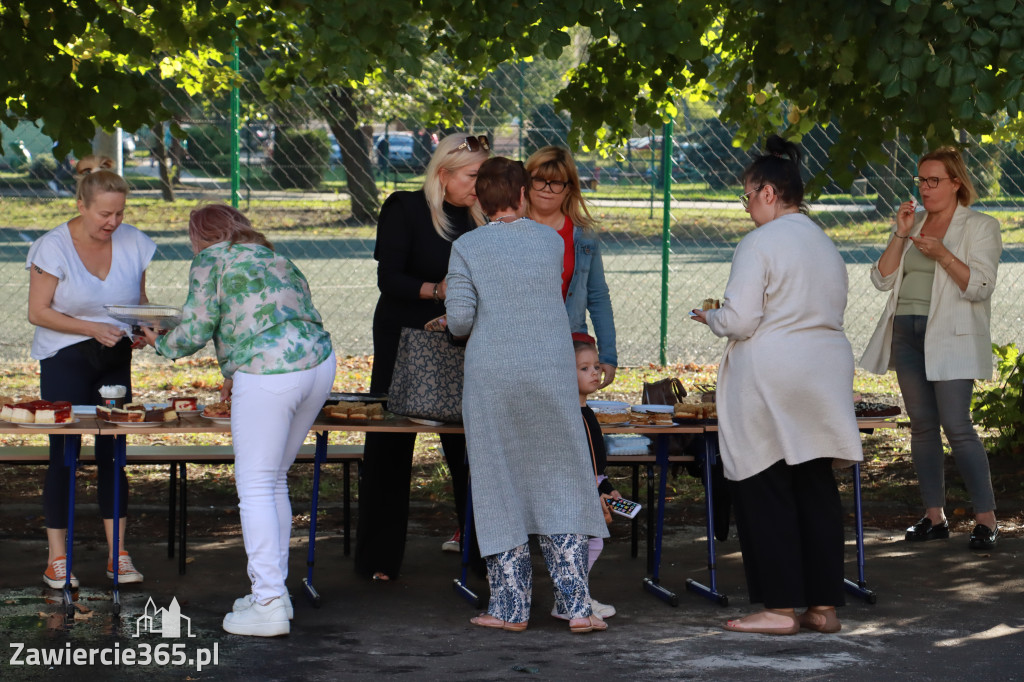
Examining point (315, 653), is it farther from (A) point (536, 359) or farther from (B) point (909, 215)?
(B) point (909, 215)

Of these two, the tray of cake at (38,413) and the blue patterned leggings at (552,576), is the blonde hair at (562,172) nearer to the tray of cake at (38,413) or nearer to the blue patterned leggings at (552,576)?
the blue patterned leggings at (552,576)

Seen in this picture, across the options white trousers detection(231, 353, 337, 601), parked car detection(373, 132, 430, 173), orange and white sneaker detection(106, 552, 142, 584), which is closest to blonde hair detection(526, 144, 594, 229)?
white trousers detection(231, 353, 337, 601)

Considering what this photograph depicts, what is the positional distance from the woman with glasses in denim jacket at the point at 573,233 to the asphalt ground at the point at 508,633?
1.20 metres

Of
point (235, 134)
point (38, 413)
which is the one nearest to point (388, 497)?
point (38, 413)

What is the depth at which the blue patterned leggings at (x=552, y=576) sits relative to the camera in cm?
500

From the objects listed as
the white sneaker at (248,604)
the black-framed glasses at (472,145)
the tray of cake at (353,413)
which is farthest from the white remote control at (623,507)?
the black-framed glasses at (472,145)

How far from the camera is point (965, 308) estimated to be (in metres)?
6.42

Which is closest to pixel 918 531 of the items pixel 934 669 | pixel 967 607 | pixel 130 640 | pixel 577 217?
pixel 967 607

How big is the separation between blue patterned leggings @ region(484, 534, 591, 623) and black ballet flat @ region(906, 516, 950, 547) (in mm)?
2435

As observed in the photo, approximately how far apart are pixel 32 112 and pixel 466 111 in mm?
20455

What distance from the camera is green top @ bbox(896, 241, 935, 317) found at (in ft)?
21.6

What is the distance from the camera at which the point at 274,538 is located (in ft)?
16.4

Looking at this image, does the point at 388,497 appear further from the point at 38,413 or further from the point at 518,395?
the point at 38,413

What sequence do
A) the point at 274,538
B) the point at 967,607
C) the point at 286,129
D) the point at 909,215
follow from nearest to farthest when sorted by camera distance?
the point at 274,538, the point at 967,607, the point at 909,215, the point at 286,129
